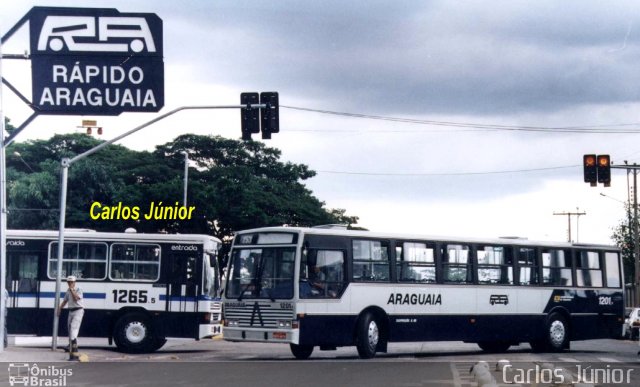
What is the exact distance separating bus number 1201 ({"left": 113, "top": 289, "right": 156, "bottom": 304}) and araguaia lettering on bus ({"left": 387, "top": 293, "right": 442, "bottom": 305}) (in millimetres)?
5976

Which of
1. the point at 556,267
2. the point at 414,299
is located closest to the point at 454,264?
the point at 414,299

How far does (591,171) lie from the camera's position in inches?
1260

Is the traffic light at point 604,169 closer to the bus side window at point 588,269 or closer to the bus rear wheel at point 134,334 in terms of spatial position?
the bus side window at point 588,269

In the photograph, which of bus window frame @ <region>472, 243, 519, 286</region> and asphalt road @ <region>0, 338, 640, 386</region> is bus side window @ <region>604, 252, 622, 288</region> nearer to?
asphalt road @ <region>0, 338, 640, 386</region>

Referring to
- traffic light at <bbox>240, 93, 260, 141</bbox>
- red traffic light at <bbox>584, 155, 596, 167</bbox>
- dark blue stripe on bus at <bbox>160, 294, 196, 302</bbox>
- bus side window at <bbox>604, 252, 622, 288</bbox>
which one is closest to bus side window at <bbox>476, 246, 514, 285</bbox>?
bus side window at <bbox>604, 252, 622, 288</bbox>

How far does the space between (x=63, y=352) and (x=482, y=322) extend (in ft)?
34.0

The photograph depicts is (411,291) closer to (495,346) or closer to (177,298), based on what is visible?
(495,346)

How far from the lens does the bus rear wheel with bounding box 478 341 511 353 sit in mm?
29062

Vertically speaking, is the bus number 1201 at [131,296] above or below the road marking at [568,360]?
above

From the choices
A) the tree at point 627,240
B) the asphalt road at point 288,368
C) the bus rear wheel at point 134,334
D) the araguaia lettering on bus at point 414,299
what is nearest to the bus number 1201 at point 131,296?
the bus rear wheel at point 134,334

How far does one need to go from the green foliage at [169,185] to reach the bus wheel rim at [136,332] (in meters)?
29.3

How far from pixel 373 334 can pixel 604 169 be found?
10957mm

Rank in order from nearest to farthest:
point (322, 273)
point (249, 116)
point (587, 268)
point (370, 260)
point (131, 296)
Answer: point (322, 273) → point (370, 260) → point (249, 116) → point (131, 296) → point (587, 268)

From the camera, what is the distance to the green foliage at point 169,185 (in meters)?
57.1
